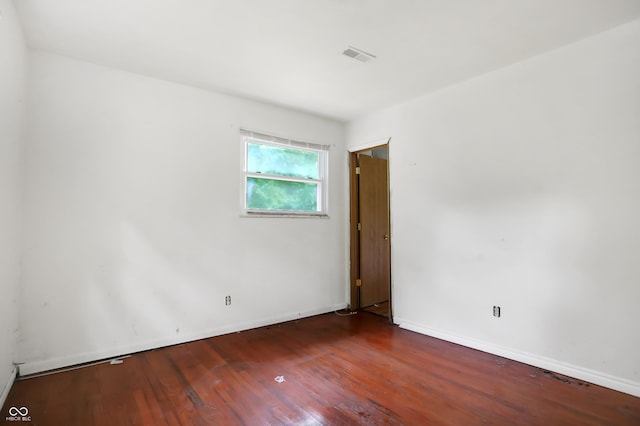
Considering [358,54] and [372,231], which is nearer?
[358,54]

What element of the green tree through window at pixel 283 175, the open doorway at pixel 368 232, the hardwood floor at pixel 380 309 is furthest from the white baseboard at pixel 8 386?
the hardwood floor at pixel 380 309

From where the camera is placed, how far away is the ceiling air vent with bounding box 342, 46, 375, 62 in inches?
104

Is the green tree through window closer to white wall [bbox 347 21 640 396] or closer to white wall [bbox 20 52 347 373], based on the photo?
white wall [bbox 20 52 347 373]

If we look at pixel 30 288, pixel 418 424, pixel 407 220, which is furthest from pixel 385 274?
pixel 30 288

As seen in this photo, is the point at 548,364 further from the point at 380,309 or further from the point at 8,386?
the point at 8,386

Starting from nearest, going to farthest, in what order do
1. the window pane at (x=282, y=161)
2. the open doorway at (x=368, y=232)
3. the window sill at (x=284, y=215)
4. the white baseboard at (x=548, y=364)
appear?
the white baseboard at (x=548, y=364), the window sill at (x=284, y=215), the window pane at (x=282, y=161), the open doorway at (x=368, y=232)

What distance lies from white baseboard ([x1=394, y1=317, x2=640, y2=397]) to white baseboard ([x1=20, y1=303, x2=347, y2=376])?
69.3 inches

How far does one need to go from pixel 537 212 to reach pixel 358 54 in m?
2.06

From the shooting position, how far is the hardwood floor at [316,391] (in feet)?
6.45

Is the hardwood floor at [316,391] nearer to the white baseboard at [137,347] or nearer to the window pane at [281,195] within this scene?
the white baseboard at [137,347]

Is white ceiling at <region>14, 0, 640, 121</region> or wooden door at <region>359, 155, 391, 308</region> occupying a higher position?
white ceiling at <region>14, 0, 640, 121</region>

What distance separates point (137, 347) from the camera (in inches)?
116

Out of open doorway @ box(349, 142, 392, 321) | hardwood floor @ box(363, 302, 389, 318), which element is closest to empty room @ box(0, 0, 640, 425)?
hardwood floor @ box(363, 302, 389, 318)

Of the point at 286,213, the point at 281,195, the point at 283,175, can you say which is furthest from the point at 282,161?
the point at 286,213
